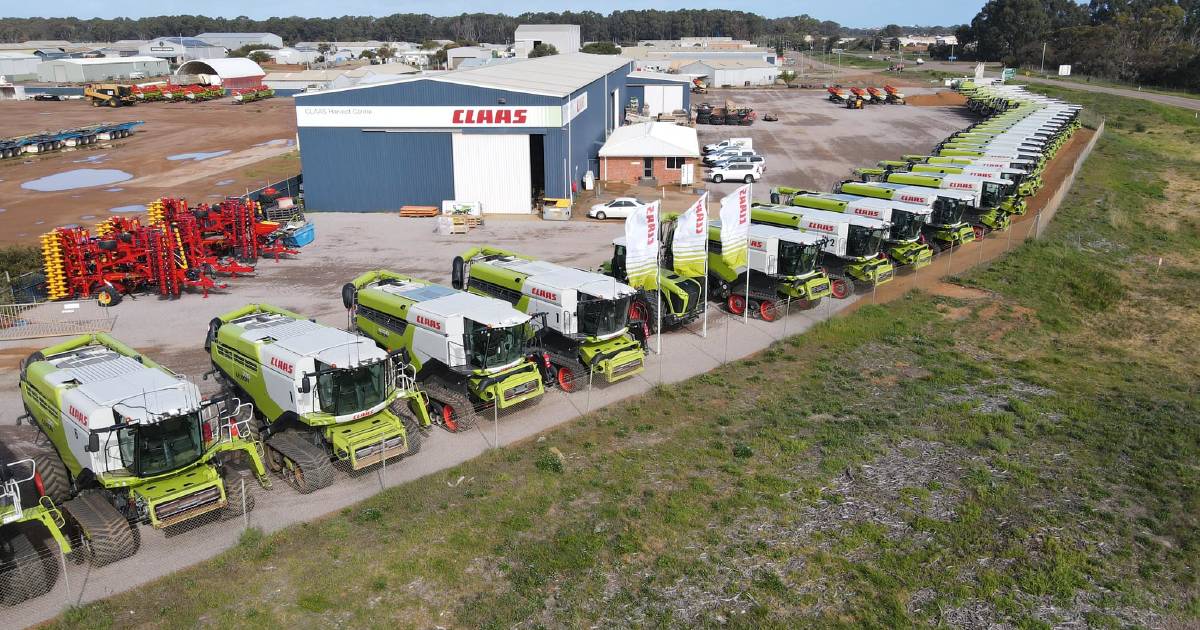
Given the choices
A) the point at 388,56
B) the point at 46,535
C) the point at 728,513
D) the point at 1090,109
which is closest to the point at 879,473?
the point at 728,513

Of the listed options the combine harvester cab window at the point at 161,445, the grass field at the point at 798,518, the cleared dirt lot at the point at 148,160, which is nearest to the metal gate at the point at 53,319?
the cleared dirt lot at the point at 148,160

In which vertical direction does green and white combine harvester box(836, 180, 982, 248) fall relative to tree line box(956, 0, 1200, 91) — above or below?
below

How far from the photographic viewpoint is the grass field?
1075 centimetres

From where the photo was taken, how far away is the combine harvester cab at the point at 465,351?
650 inches

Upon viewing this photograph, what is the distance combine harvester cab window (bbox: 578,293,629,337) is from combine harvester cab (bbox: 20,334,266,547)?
751 centimetres

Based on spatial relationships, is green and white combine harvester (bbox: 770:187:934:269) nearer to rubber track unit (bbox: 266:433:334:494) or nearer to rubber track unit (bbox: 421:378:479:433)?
rubber track unit (bbox: 421:378:479:433)

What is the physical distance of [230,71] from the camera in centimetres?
10419

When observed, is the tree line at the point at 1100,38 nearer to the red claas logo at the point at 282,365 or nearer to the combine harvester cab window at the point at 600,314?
the combine harvester cab window at the point at 600,314

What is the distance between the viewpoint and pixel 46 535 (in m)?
12.9

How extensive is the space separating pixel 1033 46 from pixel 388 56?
109 metres

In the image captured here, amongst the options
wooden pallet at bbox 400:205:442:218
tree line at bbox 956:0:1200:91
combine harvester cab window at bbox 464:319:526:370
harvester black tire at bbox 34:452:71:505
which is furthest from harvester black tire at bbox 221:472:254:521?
tree line at bbox 956:0:1200:91

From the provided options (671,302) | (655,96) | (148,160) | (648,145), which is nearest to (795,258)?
(671,302)

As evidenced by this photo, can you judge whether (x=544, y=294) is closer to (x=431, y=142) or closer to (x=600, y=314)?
(x=600, y=314)

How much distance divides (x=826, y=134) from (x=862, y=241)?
127 ft
